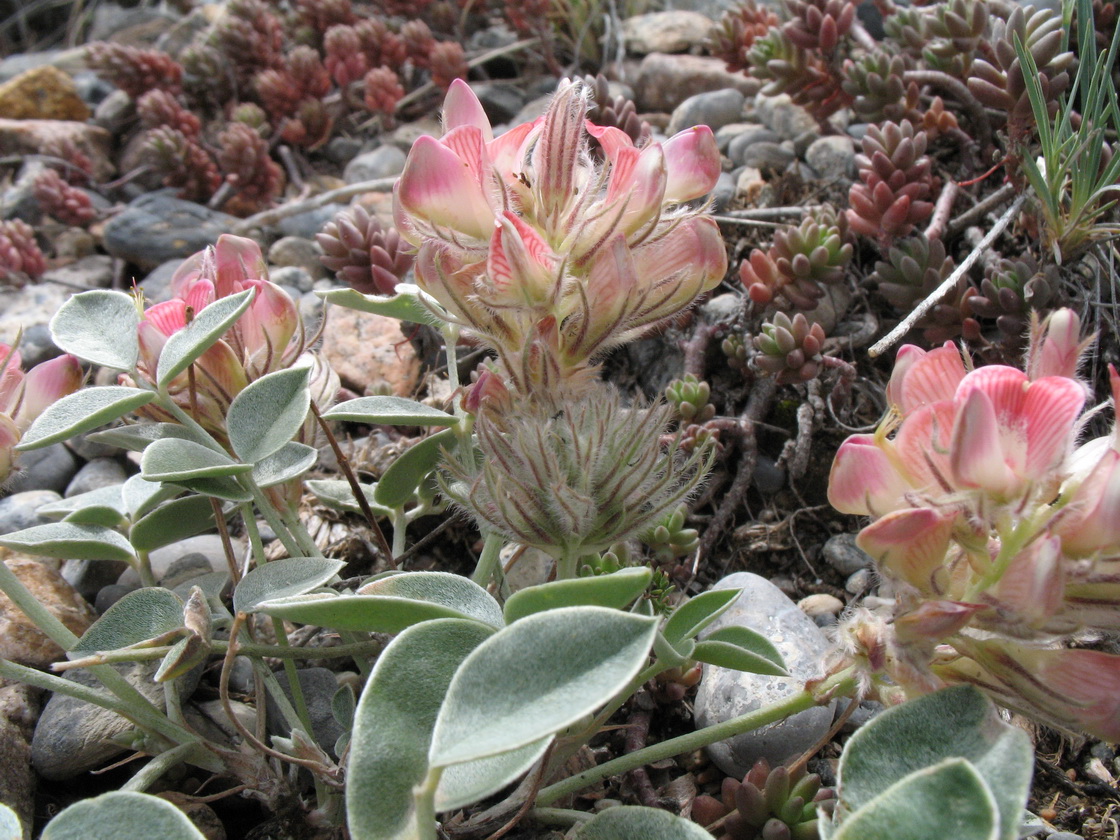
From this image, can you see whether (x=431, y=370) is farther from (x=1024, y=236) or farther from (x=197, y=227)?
(x=1024, y=236)

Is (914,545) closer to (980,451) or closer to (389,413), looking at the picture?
(980,451)

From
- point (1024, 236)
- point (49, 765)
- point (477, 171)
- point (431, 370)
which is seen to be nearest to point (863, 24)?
point (1024, 236)

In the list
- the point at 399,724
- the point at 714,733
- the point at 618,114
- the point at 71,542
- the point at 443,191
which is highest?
the point at 443,191

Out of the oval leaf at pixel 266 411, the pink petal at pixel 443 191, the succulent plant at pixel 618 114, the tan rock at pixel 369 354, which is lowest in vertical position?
the tan rock at pixel 369 354

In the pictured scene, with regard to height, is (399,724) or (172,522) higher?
(399,724)

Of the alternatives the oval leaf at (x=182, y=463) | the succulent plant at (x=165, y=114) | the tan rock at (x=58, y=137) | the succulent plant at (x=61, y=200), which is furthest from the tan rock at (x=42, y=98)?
the oval leaf at (x=182, y=463)

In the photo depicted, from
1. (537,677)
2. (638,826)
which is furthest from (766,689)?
(537,677)

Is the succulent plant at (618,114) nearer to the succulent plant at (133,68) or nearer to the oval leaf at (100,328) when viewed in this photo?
the oval leaf at (100,328)
